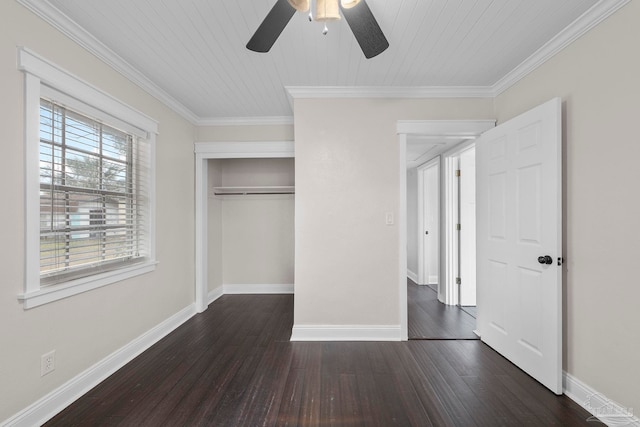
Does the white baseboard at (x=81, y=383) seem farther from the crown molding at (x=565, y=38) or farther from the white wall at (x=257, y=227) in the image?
the crown molding at (x=565, y=38)

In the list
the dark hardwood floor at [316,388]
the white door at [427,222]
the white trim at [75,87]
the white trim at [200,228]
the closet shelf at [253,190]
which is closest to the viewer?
the white trim at [75,87]

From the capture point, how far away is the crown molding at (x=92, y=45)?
1658mm

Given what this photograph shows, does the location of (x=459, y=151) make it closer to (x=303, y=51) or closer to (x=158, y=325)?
(x=303, y=51)

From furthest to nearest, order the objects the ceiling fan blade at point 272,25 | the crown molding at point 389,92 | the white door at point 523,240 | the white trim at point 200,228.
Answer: the white trim at point 200,228 → the crown molding at point 389,92 → the white door at point 523,240 → the ceiling fan blade at point 272,25

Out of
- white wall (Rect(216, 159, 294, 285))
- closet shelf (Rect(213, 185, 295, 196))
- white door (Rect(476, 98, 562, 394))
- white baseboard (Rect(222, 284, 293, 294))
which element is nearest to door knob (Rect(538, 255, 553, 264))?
white door (Rect(476, 98, 562, 394))

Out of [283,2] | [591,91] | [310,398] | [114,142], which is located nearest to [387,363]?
[310,398]

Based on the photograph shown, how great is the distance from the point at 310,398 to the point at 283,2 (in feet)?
7.65

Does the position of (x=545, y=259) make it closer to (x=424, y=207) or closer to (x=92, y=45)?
(x=424, y=207)

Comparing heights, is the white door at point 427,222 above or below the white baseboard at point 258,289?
above

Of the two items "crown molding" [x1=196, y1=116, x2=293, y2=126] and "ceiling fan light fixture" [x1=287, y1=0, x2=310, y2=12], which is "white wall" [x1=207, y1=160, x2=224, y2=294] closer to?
"crown molding" [x1=196, y1=116, x2=293, y2=126]

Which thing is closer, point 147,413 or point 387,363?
point 147,413

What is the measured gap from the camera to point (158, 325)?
2.82m

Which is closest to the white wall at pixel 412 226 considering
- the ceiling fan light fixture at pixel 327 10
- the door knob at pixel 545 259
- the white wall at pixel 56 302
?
the door knob at pixel 545 259

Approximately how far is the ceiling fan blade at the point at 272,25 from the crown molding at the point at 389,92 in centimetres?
123
